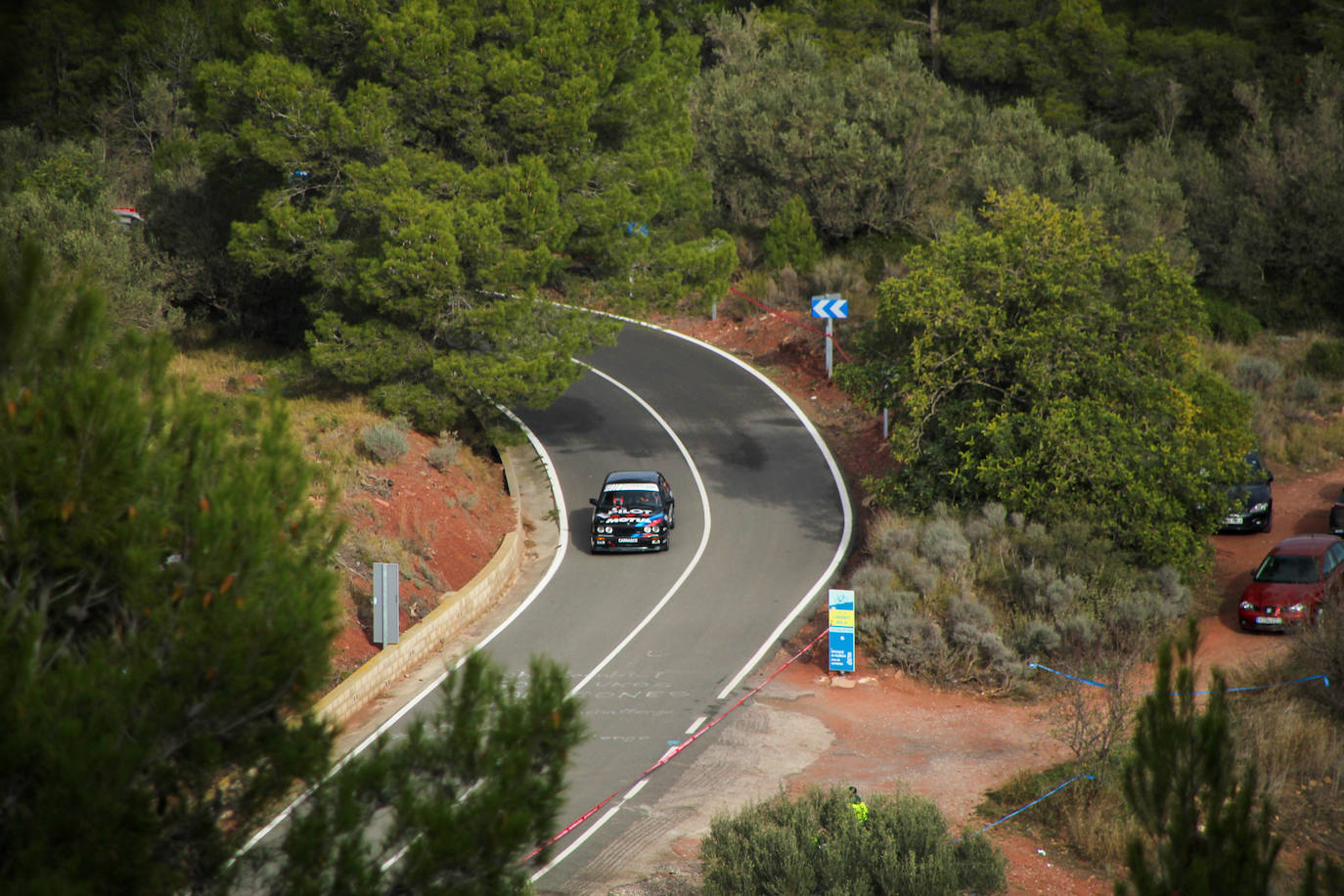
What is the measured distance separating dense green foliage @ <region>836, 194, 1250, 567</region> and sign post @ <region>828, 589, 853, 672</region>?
4.78m

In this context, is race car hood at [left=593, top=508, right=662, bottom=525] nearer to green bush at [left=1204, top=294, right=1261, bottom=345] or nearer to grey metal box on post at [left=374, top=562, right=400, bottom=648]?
grey metal box on post at [left=374, top=562, right=400, bottom=648]

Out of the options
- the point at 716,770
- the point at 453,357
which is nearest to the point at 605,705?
the point at 716,770

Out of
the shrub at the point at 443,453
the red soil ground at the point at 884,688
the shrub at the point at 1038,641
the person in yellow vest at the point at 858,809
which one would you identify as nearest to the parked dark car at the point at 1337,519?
the red soil ground at the point at 884,688

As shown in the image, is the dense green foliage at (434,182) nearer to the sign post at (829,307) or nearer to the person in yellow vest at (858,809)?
the sign post at (829,307)

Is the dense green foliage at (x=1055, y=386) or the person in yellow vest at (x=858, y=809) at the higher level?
Result: the dense green foliage at (x=1055, y=386)

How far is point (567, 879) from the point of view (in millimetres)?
13031

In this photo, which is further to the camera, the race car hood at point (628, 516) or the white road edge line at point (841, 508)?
the race car hood at point (628, 516)

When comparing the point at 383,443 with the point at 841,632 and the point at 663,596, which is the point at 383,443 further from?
the point at 841,632

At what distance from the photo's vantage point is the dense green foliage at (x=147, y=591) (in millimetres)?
5891

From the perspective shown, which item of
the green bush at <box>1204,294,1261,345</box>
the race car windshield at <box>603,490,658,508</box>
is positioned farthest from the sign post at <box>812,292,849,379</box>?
the green bush at <box>1204,294,1261,345</box>

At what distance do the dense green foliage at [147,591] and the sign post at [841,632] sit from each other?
44.4ft

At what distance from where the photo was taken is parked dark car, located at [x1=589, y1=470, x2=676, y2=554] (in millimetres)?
24859

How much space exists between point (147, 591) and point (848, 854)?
27.1 ft

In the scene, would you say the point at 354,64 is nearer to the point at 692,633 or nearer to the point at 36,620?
the point at 692,633
